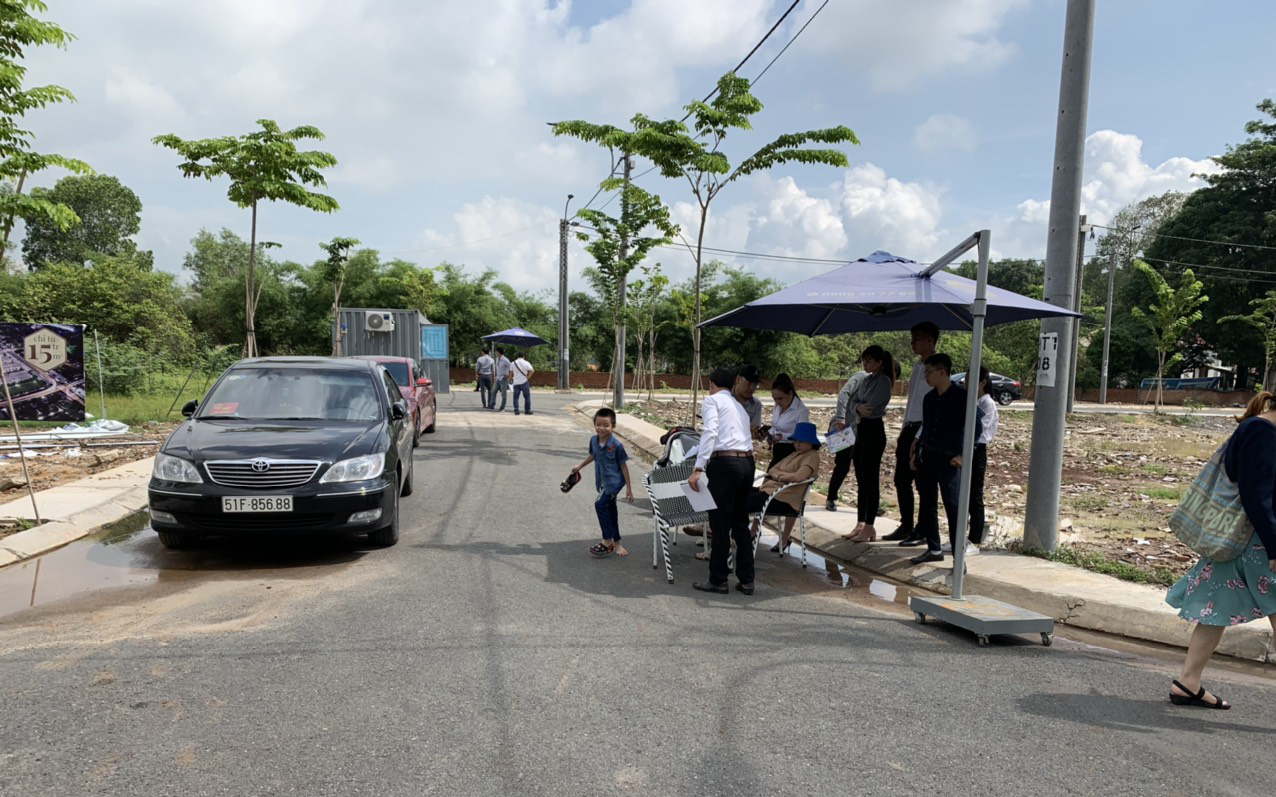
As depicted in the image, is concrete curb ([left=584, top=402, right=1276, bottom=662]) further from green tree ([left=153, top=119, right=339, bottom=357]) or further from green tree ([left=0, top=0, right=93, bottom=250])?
green tree ([left=153, top=119, right=339, bottom=357])

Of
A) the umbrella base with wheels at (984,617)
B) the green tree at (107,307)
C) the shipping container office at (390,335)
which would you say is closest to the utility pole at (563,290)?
the shipping container office at (390,335)

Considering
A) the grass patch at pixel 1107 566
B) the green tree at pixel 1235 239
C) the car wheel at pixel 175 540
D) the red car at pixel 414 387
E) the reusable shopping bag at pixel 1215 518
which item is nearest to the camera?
the reusable shopping bag at pixel 1215 518

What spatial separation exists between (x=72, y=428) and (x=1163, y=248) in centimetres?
5124

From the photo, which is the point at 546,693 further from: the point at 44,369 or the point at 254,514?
the point at 44,369

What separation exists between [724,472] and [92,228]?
6277 centimetres

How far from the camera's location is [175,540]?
6.35 m

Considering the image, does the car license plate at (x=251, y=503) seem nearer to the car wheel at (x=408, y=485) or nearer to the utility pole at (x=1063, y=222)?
the car wheel at (x=408, y=485)

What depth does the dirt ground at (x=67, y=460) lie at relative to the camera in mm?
9062

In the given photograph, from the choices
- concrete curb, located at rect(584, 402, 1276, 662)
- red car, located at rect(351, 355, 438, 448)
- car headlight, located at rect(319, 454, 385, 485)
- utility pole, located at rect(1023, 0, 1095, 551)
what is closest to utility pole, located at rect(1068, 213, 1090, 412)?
utility pole, located at rect(1023, 0, 1095, 551)

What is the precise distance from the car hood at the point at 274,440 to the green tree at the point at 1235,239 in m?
46.2

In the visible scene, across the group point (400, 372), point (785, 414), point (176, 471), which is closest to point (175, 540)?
point (176, 471)

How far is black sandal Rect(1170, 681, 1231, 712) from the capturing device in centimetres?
373

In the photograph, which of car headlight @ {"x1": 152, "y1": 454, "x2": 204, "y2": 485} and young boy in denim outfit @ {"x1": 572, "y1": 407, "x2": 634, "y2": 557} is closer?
car headlight @ {"x1": 152, "y1": 454, "x2": 204, "y2": 485}

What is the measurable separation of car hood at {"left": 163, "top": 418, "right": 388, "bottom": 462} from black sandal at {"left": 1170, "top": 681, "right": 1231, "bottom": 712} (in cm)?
557
